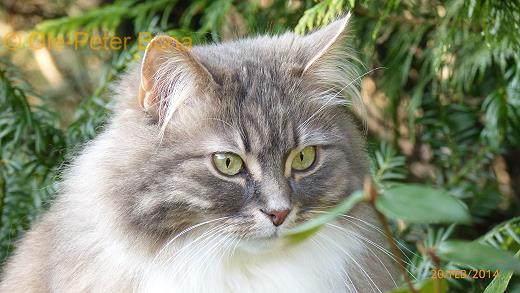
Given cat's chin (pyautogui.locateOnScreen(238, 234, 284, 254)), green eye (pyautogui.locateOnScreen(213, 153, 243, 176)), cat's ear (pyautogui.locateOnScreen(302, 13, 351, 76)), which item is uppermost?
cat's ear (pyautogui.locateOnScreen(302, 13, 351, 76))

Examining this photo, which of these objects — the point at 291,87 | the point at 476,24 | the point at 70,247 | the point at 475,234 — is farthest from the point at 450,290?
the point at 70,247

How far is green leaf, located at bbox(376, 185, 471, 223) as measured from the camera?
0.96 m

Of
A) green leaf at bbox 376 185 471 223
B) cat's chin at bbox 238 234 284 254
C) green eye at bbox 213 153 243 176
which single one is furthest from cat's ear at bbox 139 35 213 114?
green leaf at bbox 376 185 471 223

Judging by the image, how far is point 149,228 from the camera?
2174 millimetres

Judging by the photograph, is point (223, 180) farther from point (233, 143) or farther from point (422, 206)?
point (422, 206)

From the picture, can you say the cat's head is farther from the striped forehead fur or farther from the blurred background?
the blurred background

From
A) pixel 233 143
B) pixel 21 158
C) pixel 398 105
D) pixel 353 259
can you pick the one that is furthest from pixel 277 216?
pixel 398 105

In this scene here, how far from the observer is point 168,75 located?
218 cm

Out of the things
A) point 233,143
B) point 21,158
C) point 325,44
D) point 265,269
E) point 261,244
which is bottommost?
point 21,158

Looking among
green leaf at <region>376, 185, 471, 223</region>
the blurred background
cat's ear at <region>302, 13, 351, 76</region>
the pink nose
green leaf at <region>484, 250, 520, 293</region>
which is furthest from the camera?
the blurred background

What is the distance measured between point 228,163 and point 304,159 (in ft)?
0.82

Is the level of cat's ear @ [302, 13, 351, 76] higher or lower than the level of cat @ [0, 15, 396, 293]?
higher

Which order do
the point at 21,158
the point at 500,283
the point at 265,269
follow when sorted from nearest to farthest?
the point at 500,283 < the point at 265,269 < the point at 21,158

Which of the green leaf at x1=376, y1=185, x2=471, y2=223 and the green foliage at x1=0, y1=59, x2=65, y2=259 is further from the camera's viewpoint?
the green foliage at x1=0, y1=59, x2=65, y2=259
